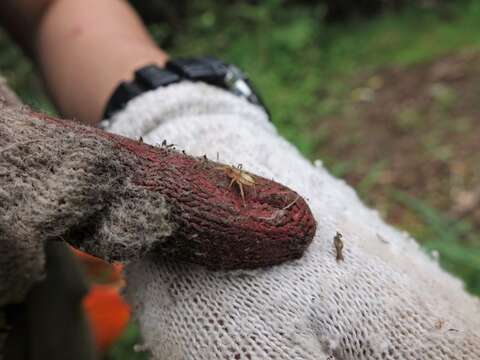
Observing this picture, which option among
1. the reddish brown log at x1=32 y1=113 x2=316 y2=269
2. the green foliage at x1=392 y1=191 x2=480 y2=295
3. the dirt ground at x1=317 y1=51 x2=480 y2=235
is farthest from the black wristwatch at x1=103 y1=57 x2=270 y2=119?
the dirt ground at x1=317 y1=51 x2=480 y2=235

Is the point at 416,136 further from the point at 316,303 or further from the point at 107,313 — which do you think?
the point at 316,303

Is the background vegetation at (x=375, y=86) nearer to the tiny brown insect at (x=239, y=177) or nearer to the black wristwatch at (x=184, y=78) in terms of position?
the black wristwatch at (x=184, y=78)

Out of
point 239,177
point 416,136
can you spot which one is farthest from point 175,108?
point 416,136

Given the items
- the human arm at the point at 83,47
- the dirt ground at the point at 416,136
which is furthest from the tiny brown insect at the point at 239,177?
the dirt ground at the point at 416,136

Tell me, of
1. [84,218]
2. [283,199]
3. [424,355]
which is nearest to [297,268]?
[283,199]

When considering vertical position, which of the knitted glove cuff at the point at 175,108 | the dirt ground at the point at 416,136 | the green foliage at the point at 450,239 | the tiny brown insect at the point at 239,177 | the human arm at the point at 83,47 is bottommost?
the tiny brown insect at the point at 239,177

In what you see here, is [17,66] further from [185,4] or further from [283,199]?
[283,199]
